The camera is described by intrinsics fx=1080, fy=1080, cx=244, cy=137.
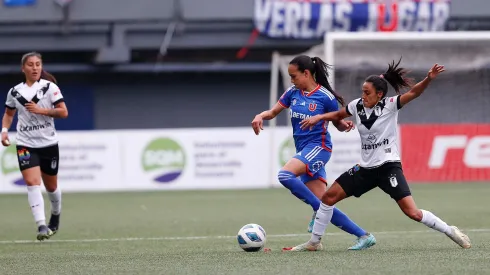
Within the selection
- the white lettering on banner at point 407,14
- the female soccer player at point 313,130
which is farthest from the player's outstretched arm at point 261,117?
the white lettering on banner at point 407,14

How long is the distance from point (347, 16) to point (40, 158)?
761 inches

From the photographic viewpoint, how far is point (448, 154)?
22.7 metres

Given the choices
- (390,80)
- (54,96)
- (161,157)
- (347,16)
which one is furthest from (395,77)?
(347,16)

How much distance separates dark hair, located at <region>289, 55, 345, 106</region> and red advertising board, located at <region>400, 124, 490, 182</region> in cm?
1259

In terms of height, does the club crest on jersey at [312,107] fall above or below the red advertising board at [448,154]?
above

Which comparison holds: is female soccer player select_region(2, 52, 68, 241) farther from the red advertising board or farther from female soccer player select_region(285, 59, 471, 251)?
the red advertising board

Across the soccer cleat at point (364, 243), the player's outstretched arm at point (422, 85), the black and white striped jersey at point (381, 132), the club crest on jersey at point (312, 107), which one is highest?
the player's outstretched arm at point (422, 85)

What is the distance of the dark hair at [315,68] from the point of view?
400 inches

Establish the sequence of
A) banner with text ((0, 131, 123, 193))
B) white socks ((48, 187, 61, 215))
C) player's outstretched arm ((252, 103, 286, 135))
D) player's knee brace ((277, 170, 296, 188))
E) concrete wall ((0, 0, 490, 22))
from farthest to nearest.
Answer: concrete wall ((0, 0, 490, 22))
banner with text ((0, 131, 123, 193))
white socks ((48, 187, 61, 215))
player's outstretched arm ((252, 103, 286, 135))
player's knee brace ((277, 170, 296, 188))

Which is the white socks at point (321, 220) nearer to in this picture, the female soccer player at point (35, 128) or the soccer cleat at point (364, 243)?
the soccer cleat at point (364, 243)

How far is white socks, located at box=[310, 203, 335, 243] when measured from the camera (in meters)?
9.73

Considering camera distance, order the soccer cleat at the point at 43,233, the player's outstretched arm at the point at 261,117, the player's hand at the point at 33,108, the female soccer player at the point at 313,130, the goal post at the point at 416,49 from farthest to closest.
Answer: the goal post at the point at 416,49
the player's hand at the point at 33,108
the soccer cleat at the point at 43,233
the player's outstretched arm at the point at 261,117
the female soccer player at the point at 313,130

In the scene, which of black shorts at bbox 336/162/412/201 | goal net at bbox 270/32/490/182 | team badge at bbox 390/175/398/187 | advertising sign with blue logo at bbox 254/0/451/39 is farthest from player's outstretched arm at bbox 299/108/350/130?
advertising sign with blue logo at bbox 254/0/451/39

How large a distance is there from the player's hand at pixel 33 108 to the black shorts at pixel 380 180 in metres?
3.67
